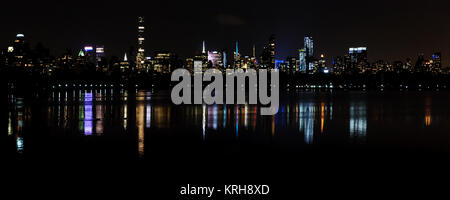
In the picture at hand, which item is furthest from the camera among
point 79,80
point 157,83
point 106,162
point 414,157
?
point 157,83

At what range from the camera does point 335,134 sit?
2016 centimetres

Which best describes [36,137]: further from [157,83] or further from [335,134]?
[157,83]

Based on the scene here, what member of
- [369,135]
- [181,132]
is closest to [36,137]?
[181,132]

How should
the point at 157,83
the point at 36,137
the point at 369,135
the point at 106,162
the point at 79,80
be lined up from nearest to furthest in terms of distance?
the point at 106,162
the point at 36,137
the point at 369,135
the point at 79,80
the point at 157,83
